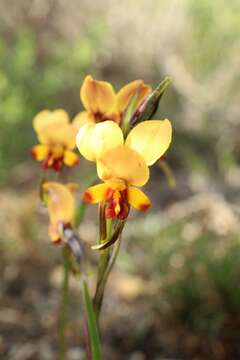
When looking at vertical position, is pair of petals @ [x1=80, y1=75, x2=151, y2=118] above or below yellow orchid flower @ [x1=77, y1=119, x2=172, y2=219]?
above

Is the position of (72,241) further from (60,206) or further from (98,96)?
(98,96)

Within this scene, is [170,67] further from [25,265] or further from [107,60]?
[25,265]

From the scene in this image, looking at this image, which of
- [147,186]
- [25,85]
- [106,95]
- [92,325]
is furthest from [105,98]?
[147,186]

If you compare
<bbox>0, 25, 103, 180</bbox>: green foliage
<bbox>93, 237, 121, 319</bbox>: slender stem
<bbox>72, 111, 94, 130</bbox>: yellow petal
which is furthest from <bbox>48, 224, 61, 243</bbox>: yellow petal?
<bbox>0, 25, 103, 180</bbox>: green foliage

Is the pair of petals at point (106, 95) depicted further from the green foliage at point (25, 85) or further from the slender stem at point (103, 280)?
the green foliage at point (25, 85)

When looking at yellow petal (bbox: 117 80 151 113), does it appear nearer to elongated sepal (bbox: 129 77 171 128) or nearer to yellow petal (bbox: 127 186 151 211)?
elongated sepal (bbox: 129 77 171 128)

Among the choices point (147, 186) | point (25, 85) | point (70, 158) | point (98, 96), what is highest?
point (25, 85)
